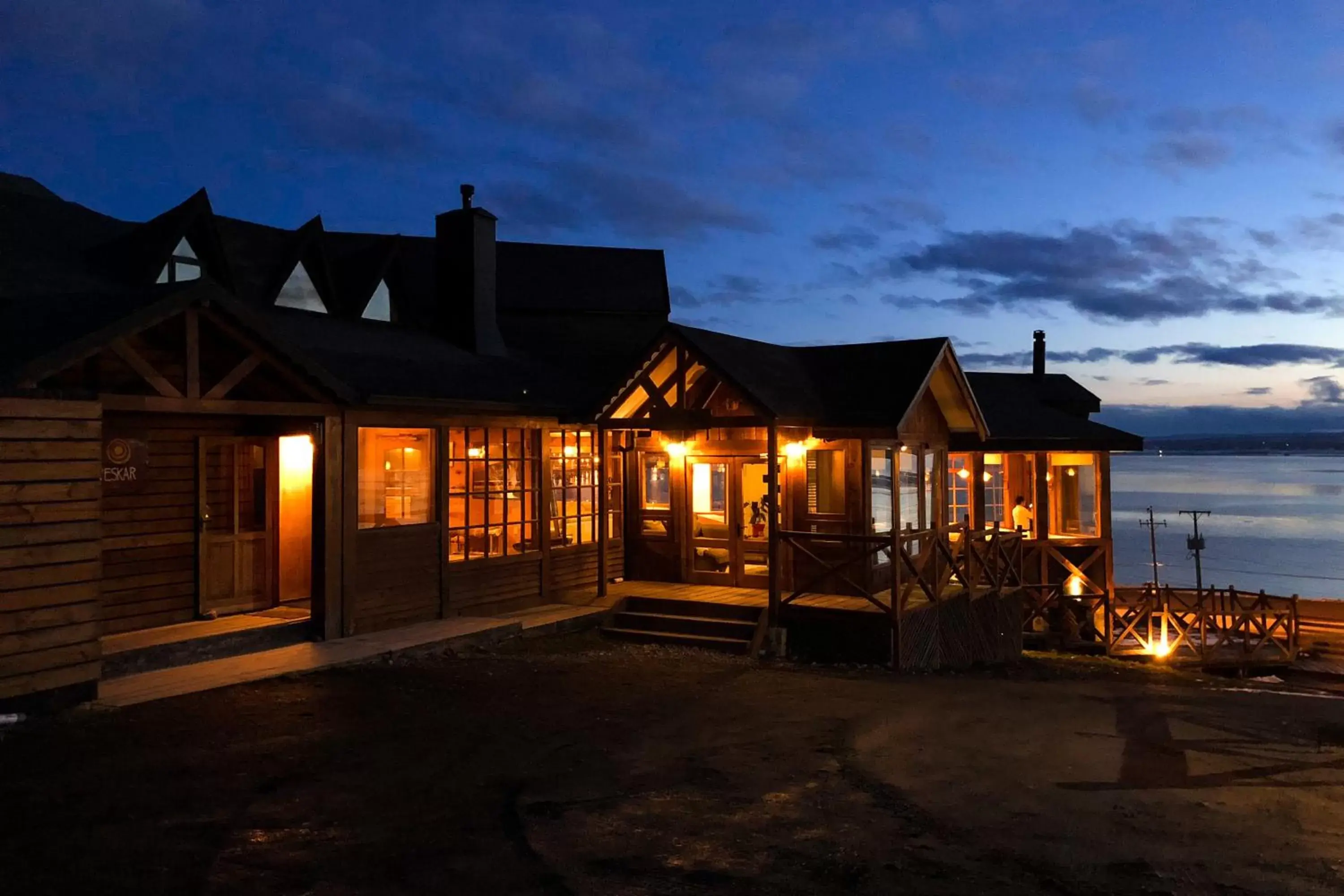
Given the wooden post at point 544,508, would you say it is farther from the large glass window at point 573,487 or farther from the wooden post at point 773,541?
the wooden post at point 773,541

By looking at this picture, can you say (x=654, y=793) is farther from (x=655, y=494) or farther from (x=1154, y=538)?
(x=1154, y=538)

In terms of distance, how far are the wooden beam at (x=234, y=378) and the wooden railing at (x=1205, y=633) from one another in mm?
16206

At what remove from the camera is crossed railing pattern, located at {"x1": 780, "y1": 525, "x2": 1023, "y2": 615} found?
1164 cm

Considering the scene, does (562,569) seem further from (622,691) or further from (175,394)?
(175,394)

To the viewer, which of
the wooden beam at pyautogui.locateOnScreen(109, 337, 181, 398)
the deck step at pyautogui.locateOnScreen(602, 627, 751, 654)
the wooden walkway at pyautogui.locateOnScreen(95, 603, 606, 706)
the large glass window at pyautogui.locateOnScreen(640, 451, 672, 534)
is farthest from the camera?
the large glass window at pyautogui.locateOnScreen(640, 451, 672, 534)

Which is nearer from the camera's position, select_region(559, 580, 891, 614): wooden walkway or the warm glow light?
the warm glow light

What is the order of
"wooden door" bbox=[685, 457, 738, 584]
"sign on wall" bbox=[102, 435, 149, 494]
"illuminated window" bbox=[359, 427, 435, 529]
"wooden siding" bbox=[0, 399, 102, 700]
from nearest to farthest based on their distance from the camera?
"wooden siding" bbox=[0, 399, 102, 700]
"sign on wall" bbox=[102, 435, 149, 494]
"illuminated window" bbox=[359, 427, 435, 529]
"wooden door" bbox=[685, 457, 738, 584]

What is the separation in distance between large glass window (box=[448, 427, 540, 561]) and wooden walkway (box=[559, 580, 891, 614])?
3.57 ft

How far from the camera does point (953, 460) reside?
21156 millimetres

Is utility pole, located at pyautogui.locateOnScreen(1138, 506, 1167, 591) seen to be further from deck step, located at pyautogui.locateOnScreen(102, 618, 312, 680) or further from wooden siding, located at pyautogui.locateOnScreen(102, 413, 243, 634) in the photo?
wooden siding, located at pyautogui.locateOnScreen(102, 413, 243, 634)

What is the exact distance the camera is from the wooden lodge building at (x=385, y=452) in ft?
25.2

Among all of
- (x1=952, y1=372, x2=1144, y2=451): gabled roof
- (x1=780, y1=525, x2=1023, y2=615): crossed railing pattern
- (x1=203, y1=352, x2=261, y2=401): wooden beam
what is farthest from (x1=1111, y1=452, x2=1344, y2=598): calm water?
(x1=203, y1=352, x2=261, y2=401): wooden beam

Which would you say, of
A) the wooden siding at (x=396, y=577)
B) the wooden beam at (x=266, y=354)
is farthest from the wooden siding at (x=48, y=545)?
the wooden siding at (x=396, y=577)

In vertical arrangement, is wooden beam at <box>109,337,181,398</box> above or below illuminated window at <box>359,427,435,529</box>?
above
